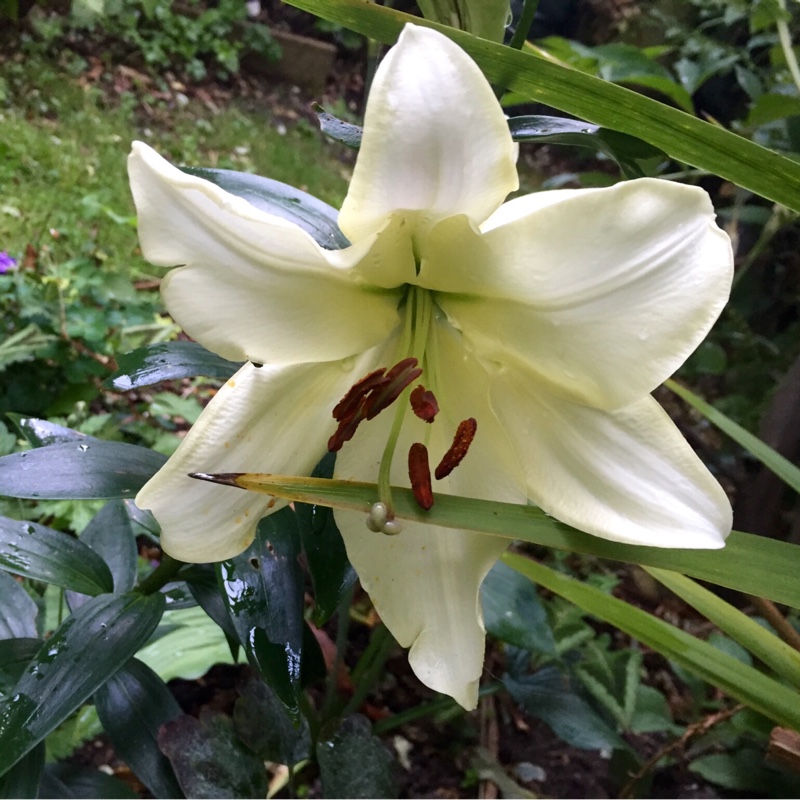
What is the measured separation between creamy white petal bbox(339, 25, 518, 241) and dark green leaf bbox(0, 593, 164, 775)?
1.33 feet

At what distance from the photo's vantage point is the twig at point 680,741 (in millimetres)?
744

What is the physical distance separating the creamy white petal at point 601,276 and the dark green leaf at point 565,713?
0.58 m

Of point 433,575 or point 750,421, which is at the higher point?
point 433,575

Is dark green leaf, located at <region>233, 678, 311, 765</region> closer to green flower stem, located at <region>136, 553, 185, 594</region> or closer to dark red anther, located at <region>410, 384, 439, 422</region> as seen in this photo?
green flower stem, located at <region>136, 553, 185, 594</region>

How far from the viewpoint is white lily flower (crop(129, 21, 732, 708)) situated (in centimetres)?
34

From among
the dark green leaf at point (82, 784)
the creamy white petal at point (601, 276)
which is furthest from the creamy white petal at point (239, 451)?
the dark green leaf at point (82, 784)

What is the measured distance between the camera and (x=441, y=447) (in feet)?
1.63

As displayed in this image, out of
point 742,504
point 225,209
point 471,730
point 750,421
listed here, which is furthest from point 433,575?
point 750,421

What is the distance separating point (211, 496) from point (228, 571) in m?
0.13

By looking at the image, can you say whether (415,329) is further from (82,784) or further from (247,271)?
→ (82,784)

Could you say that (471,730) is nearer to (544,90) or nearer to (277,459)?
(277,459)

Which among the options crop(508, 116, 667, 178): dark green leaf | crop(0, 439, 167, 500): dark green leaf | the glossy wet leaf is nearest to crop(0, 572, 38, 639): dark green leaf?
the glossy wet leaf

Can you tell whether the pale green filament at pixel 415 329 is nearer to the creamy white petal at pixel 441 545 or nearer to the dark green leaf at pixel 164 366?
the creamy white petal at pixel 441 545

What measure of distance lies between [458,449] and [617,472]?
0.32ft
